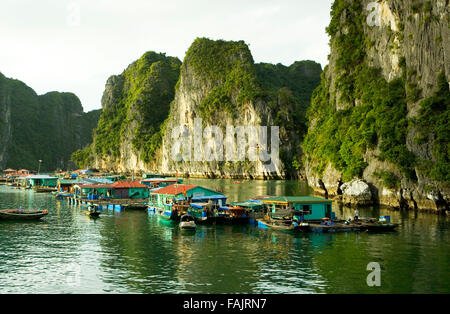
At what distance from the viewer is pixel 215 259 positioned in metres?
26.4

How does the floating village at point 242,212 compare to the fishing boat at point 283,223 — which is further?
the floating village at point 242,212

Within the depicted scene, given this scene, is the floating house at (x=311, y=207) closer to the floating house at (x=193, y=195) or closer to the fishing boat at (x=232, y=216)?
the fishing boat at (x=232, y=216)

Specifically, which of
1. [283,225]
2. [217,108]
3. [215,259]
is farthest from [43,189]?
[217,108]

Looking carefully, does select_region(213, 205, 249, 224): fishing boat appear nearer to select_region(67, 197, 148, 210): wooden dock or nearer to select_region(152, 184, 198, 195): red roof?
select_region(152, 184, 198, 195): red roof

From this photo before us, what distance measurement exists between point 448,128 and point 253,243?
27.0 m

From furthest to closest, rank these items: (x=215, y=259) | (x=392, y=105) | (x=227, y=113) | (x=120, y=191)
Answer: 1. (x=227, y=113)
2. (x=120, y=191)
3. (x=392, y=105)
4. (x=215, y=259)

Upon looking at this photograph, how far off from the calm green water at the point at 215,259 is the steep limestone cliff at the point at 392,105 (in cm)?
862

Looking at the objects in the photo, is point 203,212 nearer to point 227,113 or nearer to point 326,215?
point 326,215

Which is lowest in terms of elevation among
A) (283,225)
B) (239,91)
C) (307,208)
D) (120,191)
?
(283,225)

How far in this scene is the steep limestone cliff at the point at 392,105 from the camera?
4656 centimetres

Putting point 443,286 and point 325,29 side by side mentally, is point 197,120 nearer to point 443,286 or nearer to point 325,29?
point 325,29

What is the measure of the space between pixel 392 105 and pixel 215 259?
120ft

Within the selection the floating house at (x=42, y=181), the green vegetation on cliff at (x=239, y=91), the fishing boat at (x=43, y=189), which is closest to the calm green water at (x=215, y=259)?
the fishing boat at (x=43, y=189)
